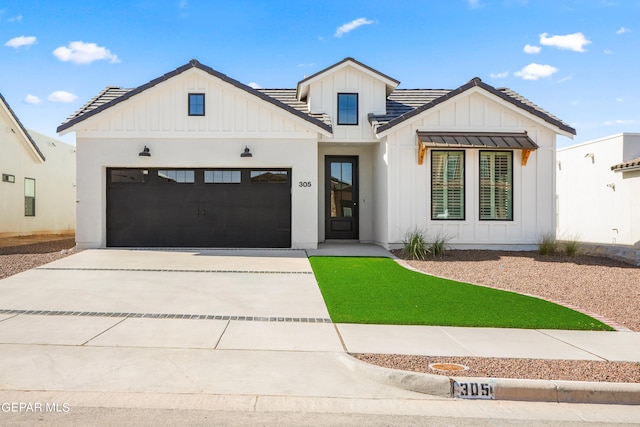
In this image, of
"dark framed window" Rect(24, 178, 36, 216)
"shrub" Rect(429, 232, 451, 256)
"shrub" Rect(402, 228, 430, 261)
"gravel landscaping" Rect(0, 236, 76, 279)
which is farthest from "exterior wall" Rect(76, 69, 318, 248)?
"dark framed window" Rect(24, 178, 36, 216)

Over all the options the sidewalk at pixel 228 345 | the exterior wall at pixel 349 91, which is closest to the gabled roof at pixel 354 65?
the exterior wall at pixel 349 91

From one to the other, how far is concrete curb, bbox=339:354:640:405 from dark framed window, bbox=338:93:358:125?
42.3 feet

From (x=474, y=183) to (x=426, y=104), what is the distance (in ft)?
9.11

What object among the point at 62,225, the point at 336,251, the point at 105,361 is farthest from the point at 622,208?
the point at 62,225

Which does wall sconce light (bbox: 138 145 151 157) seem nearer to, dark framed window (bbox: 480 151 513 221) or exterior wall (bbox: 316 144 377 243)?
exterior wall (bbox: 316 144 377 243)

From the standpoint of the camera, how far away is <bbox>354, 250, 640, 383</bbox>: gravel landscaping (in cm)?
A: 495

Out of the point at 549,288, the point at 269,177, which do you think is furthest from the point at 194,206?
the point at 549,288

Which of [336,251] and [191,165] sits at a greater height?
[191,165]

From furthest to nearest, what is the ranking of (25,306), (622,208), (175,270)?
1. (622,208)
2. (175,270)
3. (25,306)

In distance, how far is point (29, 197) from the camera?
72.2ft

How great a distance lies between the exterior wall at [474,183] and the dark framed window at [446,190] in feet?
0.55

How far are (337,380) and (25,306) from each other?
5426 millimetres

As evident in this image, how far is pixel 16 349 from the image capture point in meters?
5.46

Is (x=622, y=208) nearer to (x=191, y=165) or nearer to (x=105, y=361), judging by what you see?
(x=191, y=165)
